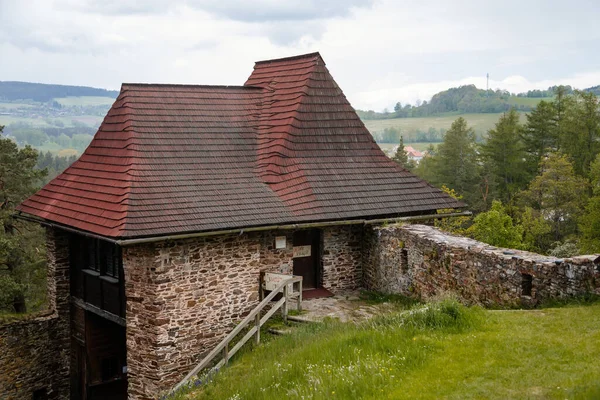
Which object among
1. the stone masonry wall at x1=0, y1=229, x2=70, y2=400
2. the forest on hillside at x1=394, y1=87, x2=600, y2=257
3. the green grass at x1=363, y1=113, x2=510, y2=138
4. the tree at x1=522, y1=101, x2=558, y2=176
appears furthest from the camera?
the green grass at x1=363, y1=113, x2=510, y2=138

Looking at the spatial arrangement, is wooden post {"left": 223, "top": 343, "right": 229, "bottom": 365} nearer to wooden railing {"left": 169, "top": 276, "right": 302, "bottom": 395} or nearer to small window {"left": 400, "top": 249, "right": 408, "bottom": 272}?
wooden railing {"left": 169, "top": 276, "right": 302, "bottom": 395}

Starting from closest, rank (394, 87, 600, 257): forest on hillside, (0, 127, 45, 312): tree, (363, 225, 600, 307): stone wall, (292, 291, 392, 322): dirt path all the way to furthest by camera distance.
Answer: (363, 225, 600, 307): stone wall, (292, 291, 392, 322): dirt path, (0, 127, 45, 312): tree, (394, 87, 600, 257): forest on hillside

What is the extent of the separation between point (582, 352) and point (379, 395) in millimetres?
2627

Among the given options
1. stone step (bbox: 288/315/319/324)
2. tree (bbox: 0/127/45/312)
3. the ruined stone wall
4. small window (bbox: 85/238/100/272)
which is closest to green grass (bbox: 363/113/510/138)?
tree (bbox: 0/127/45/312)

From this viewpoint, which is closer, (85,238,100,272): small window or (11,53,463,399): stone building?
(11,53,463,399): stone building

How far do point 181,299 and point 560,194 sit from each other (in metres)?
31.0

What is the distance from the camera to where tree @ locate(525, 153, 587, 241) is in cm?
3738

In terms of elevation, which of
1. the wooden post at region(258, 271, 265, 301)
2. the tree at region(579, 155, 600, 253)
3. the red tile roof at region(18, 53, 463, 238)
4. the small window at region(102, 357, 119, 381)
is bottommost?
the small window at region(102, 357, 119, 381)

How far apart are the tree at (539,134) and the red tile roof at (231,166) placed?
34.8 meters

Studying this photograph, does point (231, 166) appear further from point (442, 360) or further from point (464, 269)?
point (442, 360)

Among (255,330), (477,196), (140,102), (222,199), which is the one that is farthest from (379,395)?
(477,196)

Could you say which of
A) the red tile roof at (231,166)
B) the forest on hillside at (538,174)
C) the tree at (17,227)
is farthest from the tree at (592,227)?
the tree at (17,227)

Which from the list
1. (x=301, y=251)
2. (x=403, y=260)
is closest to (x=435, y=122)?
(x=301, y=251)

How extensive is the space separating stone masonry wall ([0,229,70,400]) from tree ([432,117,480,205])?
37.0 m
